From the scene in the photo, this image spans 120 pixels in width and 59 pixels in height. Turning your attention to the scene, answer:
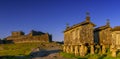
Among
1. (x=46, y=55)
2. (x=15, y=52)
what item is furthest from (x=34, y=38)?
(x=46, y=55)

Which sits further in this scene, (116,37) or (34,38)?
(34,38)

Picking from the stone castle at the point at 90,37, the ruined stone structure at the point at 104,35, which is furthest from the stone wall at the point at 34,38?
the ruined stone structure at the point at 104,35

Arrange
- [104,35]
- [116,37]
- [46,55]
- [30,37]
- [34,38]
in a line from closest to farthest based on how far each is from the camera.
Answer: [116,37], [104,35], [46,55], [34,38], [30,37]

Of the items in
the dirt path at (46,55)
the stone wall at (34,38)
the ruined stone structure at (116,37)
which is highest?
the stone wall at (34,38)

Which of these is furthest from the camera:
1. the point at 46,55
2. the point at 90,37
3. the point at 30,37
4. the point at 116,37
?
the point at 30,37

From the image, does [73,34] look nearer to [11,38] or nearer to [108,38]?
[108,38]

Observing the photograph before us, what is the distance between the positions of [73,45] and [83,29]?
5.23 metres

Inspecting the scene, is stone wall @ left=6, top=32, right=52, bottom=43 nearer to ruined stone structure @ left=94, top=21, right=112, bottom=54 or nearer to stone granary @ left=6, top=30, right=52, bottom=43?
stone granary @ left=6, top=30, right=52, bottom=43

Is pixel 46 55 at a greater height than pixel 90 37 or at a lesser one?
lesser

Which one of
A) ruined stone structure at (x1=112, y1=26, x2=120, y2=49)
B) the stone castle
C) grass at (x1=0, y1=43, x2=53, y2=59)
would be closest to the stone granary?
grass at (x1=0, y1=43, x2=53, y2=59)

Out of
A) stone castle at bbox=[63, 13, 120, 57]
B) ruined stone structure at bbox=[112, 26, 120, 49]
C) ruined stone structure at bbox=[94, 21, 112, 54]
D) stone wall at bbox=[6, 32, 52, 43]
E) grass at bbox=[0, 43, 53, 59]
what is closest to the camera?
Result: ruined stone structure at bbox=[112, 26, 120, 49]

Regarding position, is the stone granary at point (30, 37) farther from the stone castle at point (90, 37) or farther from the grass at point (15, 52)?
the stone castle at point (90, 37)

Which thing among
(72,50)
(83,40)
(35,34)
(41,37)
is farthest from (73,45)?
(35,34)

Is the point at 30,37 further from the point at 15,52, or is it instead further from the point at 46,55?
the point at 46,55
